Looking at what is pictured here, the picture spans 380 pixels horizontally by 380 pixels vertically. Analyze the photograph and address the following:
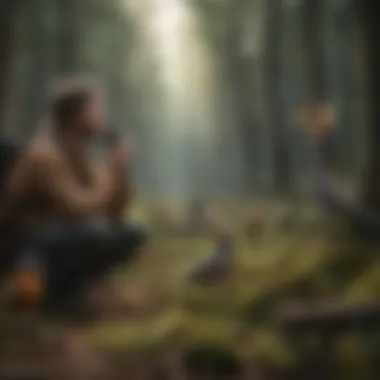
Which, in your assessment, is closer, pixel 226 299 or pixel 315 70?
pixel 226 299

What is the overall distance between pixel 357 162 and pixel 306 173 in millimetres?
168

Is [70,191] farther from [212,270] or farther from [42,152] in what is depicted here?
[212,270]

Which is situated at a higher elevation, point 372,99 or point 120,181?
point 372,99

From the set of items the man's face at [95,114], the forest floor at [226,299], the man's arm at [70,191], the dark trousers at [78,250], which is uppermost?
the man's face at [95,114]

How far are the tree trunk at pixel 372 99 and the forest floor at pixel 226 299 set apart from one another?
17 centimetres

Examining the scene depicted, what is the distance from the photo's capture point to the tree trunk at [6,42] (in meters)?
2.94

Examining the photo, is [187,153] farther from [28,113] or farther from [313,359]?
[313,359]

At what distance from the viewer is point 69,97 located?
116 inches

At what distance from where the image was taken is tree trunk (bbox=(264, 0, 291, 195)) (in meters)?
2.94

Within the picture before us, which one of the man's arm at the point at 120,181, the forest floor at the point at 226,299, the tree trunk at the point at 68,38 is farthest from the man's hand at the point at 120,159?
the tree trunk at the point at 68,38

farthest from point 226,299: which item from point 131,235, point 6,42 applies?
point 6,42

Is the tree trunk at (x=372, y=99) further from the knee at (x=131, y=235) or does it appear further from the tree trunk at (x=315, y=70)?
the knee at (x=131, y=235)

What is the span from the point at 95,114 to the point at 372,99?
87 centimetres

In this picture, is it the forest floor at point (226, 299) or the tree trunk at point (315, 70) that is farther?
the tree trunk at point (315, 70)
